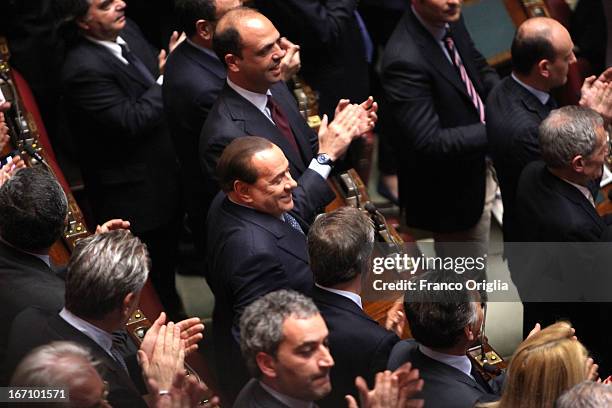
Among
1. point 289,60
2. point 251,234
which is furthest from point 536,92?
point 251,234

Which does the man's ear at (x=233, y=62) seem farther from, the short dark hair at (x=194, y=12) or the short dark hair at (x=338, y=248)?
the short dark hair at (x=338, y=248)

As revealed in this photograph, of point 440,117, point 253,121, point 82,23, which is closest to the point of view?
point 253,121

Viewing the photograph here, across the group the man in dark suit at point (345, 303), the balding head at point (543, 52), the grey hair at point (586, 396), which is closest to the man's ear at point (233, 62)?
the man in dark suit at point (345, 303)

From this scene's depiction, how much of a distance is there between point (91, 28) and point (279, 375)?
245 cm

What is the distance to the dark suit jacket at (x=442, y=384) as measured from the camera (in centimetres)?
343

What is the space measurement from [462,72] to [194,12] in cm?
136

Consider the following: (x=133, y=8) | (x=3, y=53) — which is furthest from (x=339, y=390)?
(x=133, y=8)

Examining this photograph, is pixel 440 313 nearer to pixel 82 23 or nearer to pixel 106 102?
pixel 106 102

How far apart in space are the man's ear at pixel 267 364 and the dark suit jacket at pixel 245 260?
2.17 feet

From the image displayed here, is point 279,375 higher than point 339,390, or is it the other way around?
point 279,375

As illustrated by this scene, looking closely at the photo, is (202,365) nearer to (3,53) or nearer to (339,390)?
(339,390)

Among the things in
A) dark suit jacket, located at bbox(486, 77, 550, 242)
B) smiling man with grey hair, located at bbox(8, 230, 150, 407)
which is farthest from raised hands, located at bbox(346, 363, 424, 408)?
dark suit jacket, located at bbox(486, 77, 550, 242)

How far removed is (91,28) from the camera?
5125 mm

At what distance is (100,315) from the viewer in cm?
351
